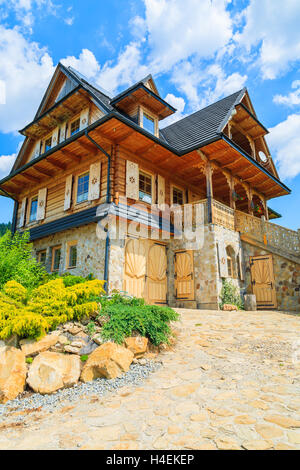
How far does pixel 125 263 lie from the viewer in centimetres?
1102

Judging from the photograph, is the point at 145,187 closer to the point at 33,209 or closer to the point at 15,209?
the point at 33,209

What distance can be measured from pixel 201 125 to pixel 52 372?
12821mm

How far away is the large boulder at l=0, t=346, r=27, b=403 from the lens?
4.52 m

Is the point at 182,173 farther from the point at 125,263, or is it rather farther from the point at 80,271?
the point at 80,271

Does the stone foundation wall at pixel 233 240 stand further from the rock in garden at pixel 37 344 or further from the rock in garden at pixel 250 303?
the rock in garden at pixel 37 344

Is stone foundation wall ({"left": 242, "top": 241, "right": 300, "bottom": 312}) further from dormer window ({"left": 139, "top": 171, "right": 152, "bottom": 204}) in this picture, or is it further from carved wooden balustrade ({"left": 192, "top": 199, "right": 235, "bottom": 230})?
dormer window ({"left": 139, "top": 171, "right": 152, "bottom": 204})

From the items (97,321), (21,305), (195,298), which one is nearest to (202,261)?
(195,298)

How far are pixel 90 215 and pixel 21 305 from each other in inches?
229

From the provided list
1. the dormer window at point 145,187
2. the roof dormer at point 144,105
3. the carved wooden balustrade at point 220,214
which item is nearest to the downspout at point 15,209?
the roof dormer at point 144,105

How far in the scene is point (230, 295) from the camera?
38.5ft

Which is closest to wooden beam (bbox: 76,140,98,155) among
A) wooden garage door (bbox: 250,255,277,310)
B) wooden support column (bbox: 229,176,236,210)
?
wooden support column (bbox: 229,176,236,210)

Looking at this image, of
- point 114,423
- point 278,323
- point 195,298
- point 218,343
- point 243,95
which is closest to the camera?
point 114,423

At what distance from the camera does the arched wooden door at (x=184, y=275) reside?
12.3m

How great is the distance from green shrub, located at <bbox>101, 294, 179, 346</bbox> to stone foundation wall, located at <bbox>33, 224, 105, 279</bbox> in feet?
13.4
